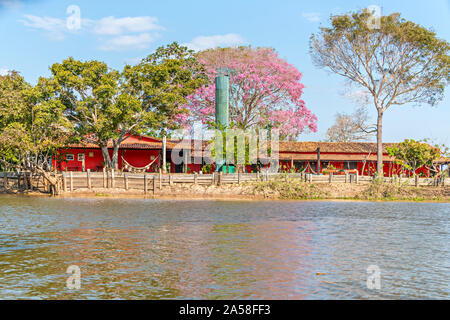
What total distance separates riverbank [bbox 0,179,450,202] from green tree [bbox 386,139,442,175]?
3967 millimetres

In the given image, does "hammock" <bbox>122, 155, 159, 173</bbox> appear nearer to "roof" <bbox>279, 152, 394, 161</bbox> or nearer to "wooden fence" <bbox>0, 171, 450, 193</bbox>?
"wooden fence" <bbox>0, 171, 450, 193</bbox>

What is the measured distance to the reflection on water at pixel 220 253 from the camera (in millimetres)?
10984

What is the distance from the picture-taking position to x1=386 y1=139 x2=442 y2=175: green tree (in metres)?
40.8

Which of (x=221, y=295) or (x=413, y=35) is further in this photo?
(x=413, y=35)

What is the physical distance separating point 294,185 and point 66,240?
70.2ft

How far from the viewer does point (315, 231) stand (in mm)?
20109

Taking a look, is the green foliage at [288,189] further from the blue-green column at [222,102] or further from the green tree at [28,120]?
the green tree at [28,120]

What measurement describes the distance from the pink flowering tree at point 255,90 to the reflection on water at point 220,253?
1834 centimetres

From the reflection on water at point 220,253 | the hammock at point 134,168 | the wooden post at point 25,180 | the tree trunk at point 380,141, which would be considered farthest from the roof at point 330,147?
the wooden post at point 25,180

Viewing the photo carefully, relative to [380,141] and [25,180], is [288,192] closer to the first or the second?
[380,141]

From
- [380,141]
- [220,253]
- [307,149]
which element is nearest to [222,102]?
[307,149]

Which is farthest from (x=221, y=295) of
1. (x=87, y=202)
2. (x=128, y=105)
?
(x=128, y=105)

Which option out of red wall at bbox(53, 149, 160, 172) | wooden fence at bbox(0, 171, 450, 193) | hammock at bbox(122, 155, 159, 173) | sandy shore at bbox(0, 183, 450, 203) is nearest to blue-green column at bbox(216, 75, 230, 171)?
wooden fence at bbox(0, 171, 450, 193)
